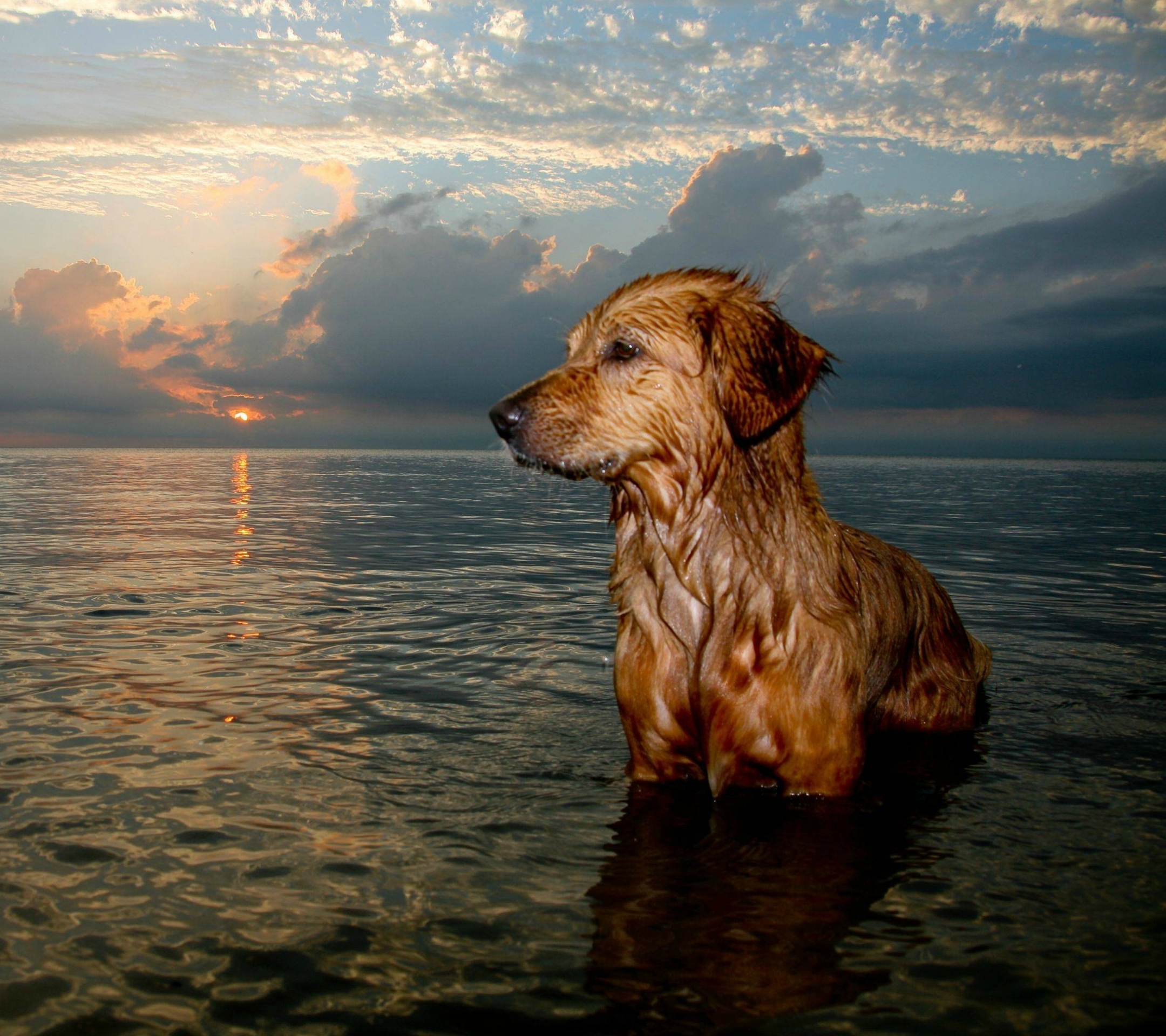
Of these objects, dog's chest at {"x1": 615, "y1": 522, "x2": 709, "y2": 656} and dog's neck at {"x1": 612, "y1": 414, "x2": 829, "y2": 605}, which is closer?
dog's neck at {"x1": 612, "y1": 414, "x2": 829, "y2": 605}

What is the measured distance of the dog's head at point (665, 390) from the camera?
437 cm

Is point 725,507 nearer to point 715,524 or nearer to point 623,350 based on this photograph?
point 715,524

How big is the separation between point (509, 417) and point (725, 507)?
3.66 ft

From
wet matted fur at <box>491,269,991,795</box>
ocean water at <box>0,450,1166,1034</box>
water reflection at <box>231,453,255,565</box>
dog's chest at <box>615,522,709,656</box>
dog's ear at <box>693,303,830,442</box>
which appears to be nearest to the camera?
ocean water at <box>0,450,1166,1034</box>

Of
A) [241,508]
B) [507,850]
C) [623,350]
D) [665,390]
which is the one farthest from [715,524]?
[241,508]

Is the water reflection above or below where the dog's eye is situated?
below

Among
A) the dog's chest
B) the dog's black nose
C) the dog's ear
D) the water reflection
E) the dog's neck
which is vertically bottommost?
the water reflection

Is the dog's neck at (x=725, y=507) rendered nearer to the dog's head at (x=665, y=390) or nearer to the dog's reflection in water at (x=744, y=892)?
the dog's head at (x=665, y=390)

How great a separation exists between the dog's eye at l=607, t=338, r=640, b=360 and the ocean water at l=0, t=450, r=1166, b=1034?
2.29m

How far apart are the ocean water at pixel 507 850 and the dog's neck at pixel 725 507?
126cm

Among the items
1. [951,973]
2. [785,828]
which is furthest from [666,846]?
[951,973]

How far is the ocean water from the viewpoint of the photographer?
3.26 metres

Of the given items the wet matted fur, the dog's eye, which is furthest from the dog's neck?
the dog's eye

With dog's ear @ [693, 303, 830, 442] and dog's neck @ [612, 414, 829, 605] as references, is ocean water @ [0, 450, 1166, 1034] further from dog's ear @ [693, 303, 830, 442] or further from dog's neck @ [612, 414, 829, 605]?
dog's ear @ [693, 303, 830, 442]
